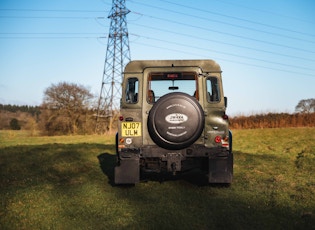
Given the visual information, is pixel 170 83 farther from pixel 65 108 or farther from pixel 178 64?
pixel 65 108

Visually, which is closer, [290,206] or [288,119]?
[290,206]

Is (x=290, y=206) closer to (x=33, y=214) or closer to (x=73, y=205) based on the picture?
(x=73, y=205)

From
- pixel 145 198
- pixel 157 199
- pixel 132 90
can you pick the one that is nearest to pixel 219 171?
pixel 157 199

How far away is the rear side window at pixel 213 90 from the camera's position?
23.4ft

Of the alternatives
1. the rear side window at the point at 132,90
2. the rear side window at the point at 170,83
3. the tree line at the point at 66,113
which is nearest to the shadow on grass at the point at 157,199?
the rear side window at the point at 132,90

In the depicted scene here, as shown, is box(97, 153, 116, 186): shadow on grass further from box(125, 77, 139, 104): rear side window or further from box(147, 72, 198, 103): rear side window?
box(147, 72, 198, 103): rear side window

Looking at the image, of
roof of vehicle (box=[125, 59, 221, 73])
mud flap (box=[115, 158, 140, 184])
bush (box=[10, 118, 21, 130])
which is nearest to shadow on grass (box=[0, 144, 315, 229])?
mud flap (box=[115, 158, 140, 184])

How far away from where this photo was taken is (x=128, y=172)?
6855 mm

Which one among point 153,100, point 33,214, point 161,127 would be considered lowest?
point 33,214

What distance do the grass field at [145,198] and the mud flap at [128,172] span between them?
0.23m

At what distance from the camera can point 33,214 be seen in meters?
5.18

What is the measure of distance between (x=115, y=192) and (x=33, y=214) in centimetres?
191

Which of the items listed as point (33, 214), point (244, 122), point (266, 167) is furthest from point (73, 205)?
point (244, 122)

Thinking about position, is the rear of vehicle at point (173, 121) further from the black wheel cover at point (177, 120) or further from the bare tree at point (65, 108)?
the bare tree at point (65, 108)
